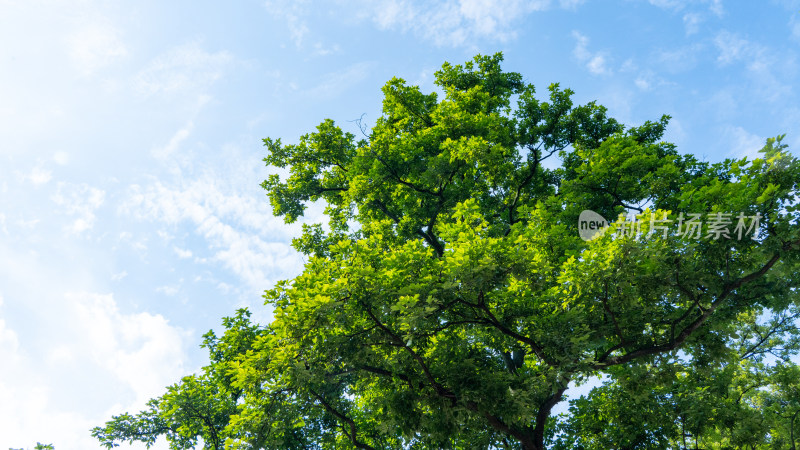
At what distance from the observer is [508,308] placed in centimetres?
1172

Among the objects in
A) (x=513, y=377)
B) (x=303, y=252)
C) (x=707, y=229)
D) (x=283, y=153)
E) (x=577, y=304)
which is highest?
(x=283, y=153)

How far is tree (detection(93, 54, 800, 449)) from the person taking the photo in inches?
422

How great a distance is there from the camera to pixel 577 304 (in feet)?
37.4

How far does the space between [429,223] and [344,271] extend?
7729 millimetres

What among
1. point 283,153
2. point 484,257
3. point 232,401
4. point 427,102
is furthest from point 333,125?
point 484,257

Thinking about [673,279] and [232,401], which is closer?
[673,279]

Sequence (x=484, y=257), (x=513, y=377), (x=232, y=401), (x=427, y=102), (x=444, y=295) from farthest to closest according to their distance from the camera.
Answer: (x=427, y=102)
(x=232, y=401)
(x=513, y=377)
(x=444, y=295)
(x=484, y=257)

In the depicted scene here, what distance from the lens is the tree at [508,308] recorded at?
35.2 feet

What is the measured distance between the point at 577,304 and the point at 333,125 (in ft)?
44.8

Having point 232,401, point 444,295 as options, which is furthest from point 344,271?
point 232,401

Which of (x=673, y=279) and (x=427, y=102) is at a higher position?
(x=427, y=102)

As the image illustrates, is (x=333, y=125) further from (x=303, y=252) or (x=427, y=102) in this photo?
(x=303, y=252)

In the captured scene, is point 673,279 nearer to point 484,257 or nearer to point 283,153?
point 484,257

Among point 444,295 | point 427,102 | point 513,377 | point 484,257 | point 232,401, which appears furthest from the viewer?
point 427,102
